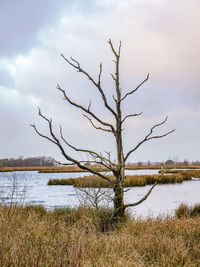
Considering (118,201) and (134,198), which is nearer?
(118,201)

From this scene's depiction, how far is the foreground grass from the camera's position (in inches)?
126

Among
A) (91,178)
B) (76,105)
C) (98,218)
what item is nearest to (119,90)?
(76,105)

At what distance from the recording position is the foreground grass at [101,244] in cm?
320

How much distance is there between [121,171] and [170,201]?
29.8 ft

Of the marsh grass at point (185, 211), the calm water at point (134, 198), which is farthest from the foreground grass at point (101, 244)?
the marsh grass at point (185, 211)

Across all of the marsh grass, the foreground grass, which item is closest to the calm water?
the marsh grass

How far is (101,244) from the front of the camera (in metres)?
4.55

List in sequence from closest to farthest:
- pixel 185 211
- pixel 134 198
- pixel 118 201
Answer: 1. pixel 118 201
2. pixel 185 211
3. pixel 134 198

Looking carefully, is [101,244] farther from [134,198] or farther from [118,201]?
[134,198]

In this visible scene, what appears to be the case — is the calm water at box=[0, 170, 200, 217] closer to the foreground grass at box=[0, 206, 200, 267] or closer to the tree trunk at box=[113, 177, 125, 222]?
the tree trunk at box=[113, 177, 125, 222]

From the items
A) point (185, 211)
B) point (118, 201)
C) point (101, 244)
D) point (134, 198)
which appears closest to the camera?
point (101, 244)

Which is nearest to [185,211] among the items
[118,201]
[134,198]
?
[118,201]

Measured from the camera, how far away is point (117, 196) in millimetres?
6324

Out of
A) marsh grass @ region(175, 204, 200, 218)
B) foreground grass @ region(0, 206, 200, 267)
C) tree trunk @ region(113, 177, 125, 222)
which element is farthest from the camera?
marsh grass @ region(175, 204, 200, 218)
